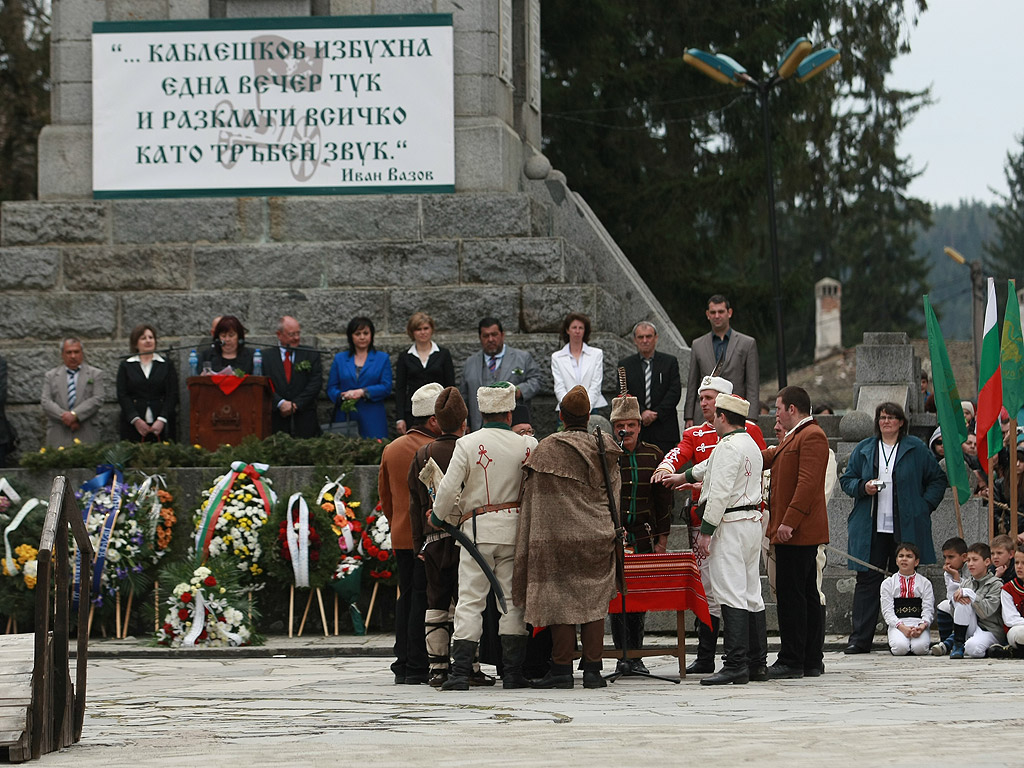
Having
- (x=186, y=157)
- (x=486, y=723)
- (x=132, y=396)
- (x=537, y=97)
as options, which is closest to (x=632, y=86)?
(x=537, y=97)

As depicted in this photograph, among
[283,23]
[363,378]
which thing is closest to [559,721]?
[363,378]

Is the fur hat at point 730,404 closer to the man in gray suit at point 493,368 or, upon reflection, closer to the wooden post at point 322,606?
the man in gray suit at point 493,368

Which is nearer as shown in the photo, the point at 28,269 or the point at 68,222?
the point at 28,269

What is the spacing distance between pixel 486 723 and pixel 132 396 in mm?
7489

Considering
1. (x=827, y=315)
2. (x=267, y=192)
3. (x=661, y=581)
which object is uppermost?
(x=827, y=315)

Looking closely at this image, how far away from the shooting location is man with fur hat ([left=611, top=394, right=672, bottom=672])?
10.3 m

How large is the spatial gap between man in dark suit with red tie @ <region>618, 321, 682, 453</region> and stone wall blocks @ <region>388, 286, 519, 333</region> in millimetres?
1970

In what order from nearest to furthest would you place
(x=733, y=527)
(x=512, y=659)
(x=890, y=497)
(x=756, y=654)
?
(x=512, y=659) → (x=733, y=527) → (x=756, y=654) → (x=890, y=497)

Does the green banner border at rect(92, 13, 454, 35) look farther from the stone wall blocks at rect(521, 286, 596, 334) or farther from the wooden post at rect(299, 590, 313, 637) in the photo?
the wooden post at rect(299, 590, 313, 637)

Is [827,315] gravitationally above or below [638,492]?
above

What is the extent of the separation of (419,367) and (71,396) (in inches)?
120

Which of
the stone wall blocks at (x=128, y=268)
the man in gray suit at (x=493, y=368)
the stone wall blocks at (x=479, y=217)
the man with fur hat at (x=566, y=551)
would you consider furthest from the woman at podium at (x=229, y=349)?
the man with fur hat at (x=566, y=551)

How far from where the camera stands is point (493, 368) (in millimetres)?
13984

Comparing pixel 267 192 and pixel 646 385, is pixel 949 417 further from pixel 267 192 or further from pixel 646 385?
pixel 267 192
